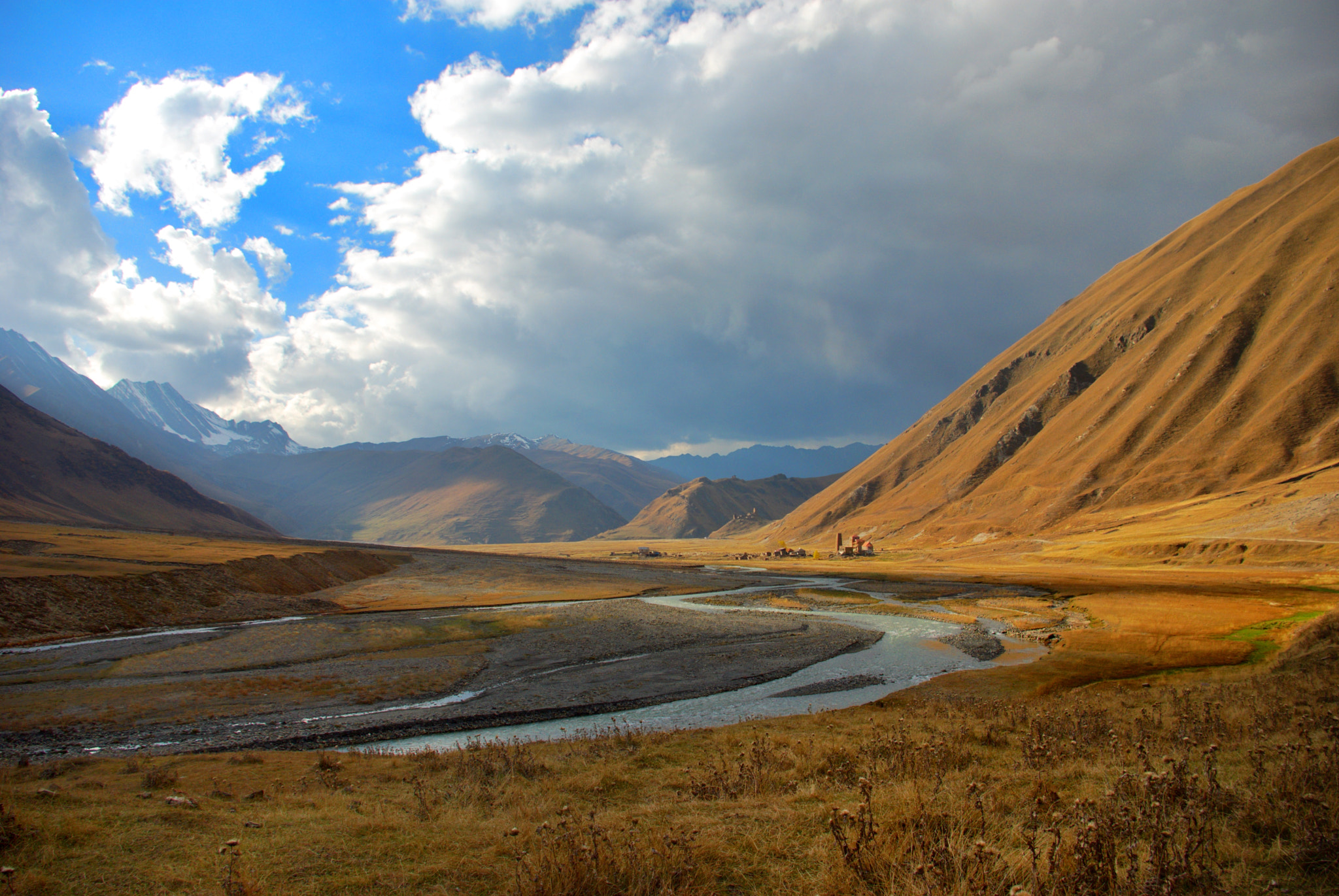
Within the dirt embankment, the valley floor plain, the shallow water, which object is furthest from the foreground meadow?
the dirt embankment

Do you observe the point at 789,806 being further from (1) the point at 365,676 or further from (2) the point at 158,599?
(2) the point at 158,599

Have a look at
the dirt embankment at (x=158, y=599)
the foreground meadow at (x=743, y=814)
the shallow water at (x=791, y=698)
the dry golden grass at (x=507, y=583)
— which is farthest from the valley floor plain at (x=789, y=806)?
the dry golden grass at (x=507, y=583)

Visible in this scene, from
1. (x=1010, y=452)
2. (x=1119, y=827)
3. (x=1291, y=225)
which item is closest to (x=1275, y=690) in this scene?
(x=1119, y=827)

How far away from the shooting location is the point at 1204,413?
134 m

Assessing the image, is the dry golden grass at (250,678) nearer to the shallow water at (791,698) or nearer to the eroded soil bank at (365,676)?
→ the eroded soil bank at (365,676)

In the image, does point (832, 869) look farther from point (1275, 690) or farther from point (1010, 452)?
point (1010, 452)

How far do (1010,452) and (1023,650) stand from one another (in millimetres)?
173951

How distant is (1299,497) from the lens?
297ft

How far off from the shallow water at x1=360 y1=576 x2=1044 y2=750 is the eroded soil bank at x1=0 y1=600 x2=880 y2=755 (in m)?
0.99

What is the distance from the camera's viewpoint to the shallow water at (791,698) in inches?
916

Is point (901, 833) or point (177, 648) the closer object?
point (901, 833)

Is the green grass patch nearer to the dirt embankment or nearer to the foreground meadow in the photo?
the foreground meadow

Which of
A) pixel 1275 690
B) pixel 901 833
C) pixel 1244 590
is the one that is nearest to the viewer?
pixel 901 833

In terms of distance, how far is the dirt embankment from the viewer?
149 ft
